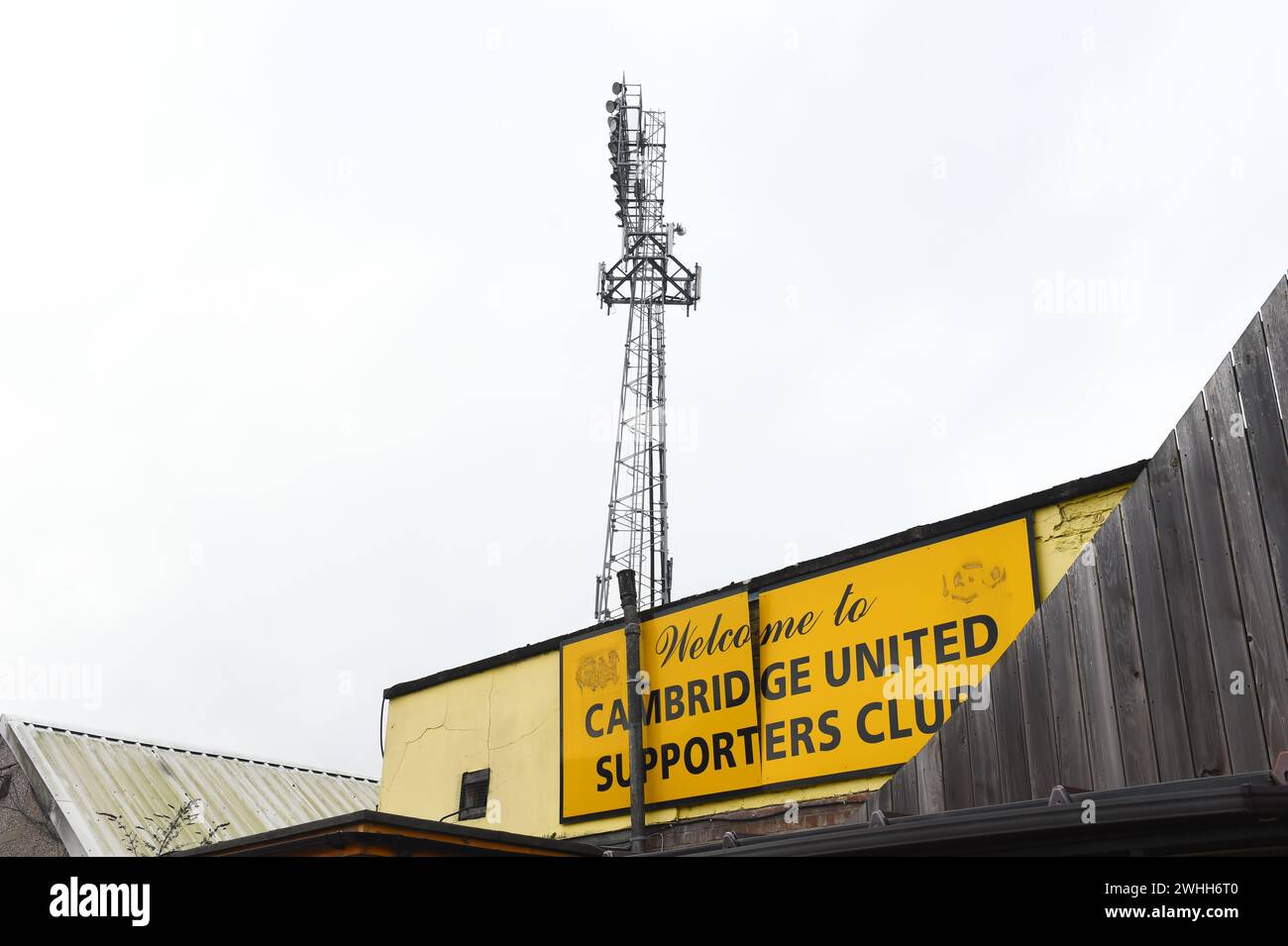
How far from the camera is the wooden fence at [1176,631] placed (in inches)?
187

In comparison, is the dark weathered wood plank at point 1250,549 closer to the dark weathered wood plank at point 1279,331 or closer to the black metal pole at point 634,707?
the dark weathered wood plank at point 1279,331

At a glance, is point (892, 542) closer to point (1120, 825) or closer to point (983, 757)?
point (983, 757)

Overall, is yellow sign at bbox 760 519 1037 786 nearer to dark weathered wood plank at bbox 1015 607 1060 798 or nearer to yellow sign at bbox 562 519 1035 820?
yellow sign at bbox 562 519 1035 820

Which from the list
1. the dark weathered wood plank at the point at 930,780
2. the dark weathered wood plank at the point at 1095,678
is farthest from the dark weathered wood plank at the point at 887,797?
the dark weathered wood plank at the point at 1095,678

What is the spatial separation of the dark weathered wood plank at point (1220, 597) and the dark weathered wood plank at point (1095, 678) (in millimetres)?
554

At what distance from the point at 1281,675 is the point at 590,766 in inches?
304

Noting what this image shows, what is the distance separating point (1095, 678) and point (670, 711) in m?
5.93

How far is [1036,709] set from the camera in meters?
5.64

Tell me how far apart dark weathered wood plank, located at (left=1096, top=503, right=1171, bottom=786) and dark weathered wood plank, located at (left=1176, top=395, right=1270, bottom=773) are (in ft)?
0.96

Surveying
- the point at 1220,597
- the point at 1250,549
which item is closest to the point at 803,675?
the point at 1220,597

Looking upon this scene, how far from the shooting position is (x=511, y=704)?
1244 cm

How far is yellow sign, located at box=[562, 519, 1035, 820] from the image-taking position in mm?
8891
